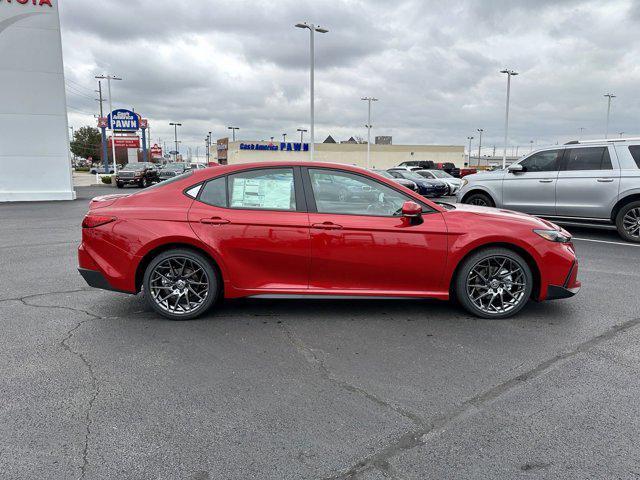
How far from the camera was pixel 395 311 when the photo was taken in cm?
486

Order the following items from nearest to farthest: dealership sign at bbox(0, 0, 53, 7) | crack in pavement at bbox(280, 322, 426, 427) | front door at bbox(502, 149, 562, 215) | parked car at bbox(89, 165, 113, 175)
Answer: crack in pavement at bbox(280, 322, 426, 427) → front door at bbox(502, 149, 562, 215) → dealership sign at bbox(0, 0, 53, 7) → parked car at bbox(89, 165, 113, 175)

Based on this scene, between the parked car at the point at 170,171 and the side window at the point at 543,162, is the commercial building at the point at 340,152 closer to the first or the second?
the parked car at the point at 170,171

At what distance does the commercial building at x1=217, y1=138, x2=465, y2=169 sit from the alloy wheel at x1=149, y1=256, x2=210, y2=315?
56.1 metres

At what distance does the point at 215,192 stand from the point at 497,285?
2921 millimetres

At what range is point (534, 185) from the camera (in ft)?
32.9

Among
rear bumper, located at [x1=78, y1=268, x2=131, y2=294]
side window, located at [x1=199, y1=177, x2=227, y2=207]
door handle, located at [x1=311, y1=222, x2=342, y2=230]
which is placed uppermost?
side window, located at [x1=199, y1=177, x2=227, y2=207]

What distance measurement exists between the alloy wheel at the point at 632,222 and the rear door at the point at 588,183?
33 centimetres

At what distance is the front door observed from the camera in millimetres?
9852

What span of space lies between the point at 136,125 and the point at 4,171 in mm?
21416

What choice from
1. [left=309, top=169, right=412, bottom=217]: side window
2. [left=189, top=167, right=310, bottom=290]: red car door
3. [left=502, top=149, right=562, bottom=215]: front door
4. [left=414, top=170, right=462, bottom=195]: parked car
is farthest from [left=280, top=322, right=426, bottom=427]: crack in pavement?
Answer: [left=414, top=170, right=462, bottom=195]: parked car

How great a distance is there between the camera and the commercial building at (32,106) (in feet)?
57.1

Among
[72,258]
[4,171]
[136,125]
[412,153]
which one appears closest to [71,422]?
[72,258]

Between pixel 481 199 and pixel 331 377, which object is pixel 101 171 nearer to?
pixel 481 199

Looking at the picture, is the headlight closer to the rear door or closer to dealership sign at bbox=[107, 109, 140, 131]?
the rear door
